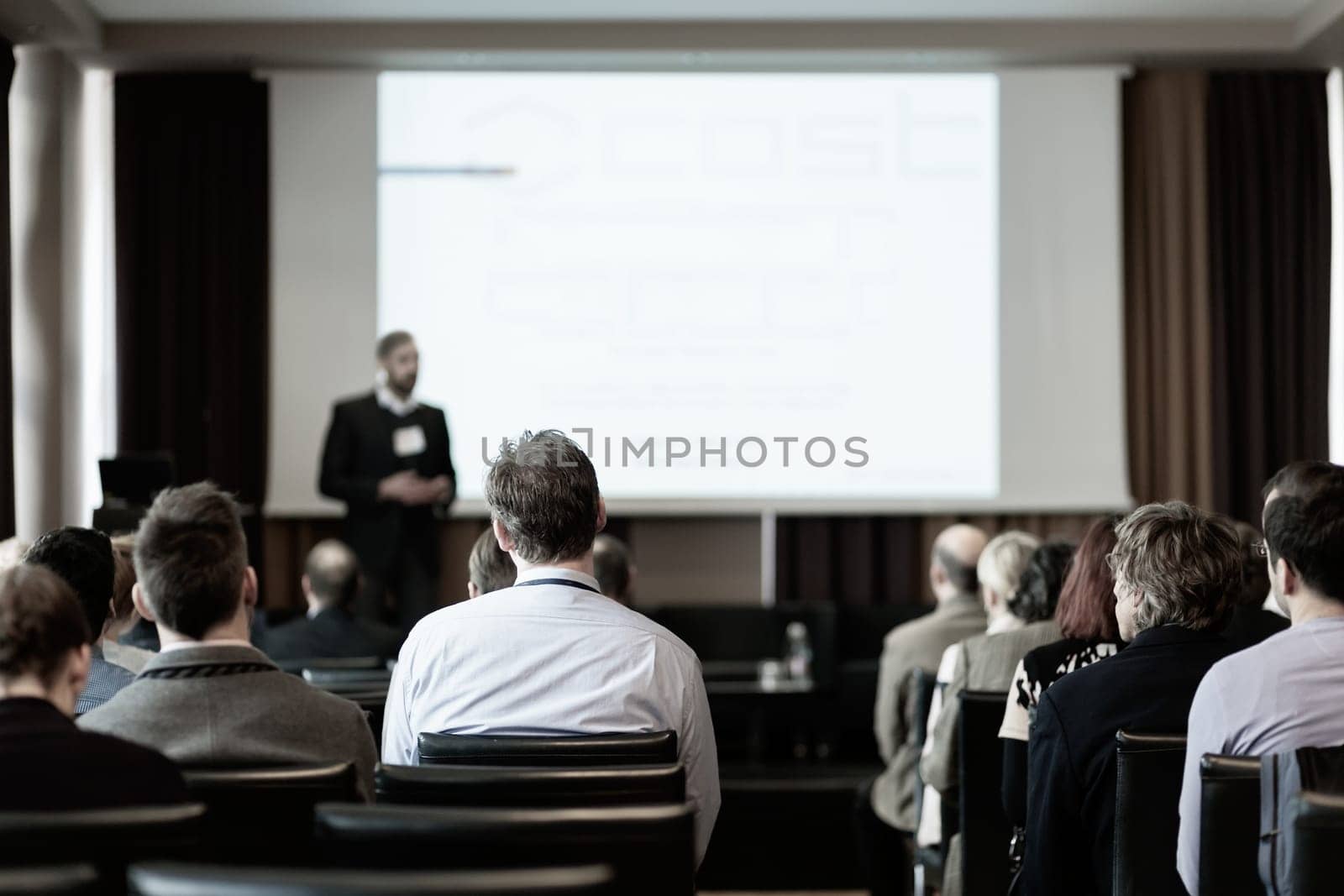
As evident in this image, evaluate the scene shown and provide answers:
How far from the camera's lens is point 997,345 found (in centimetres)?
646

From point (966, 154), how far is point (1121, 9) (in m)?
0.88

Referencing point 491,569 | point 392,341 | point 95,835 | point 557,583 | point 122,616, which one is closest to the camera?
point 95,835

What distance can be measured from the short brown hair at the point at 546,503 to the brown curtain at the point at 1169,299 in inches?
191

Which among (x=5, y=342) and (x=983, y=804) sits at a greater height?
(x=5, y=342)

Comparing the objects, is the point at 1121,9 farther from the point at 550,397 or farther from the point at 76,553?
the point at 76,553

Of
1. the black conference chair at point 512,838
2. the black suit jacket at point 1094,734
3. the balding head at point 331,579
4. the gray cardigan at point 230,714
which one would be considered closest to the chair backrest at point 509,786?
the gray cardigan at point 230,714

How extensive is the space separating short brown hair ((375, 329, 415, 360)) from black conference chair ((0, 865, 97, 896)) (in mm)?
4828

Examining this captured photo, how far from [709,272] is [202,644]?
4676mm

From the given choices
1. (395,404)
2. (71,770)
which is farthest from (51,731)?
(395,404)

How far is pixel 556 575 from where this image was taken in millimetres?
2258

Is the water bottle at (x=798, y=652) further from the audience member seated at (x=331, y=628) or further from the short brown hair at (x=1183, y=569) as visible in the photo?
the short brown hair at (x=1183, y=569)

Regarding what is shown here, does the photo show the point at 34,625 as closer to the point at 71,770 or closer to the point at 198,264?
the point at 71,770

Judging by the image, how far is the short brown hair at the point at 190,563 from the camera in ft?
6.26

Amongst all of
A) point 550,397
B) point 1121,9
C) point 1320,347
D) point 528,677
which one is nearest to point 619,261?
point 550,397
